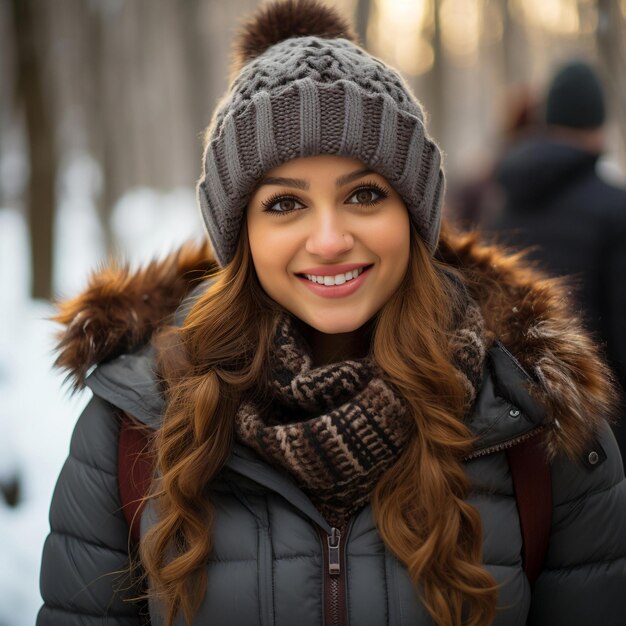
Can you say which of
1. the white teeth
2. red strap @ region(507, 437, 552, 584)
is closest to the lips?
the white teeth

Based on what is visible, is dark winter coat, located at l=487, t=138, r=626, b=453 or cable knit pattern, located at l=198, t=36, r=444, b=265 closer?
cable knit pattern, located at l=198, t=36, r=444, b=265

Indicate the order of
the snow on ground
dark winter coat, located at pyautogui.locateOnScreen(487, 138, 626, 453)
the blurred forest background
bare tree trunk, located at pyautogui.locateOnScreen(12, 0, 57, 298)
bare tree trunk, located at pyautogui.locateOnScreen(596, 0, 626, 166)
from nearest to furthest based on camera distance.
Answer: dark winter coat, located at pyautogui.locateOnScreen(487, 138, 626, 453)
the snow on ground
bare tree trunk, located at pyautogui.locateOnScreen(12, 0, 57, 298)
the blurred forest background
bare tree trunk, located at pyautogui.locateOnScreen(596, 0, 626, 166)

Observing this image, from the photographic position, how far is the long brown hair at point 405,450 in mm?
1819

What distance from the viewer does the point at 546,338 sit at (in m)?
2.01

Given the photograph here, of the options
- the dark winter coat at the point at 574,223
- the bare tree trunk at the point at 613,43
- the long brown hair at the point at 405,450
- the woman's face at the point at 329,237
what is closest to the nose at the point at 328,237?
the woman's face at the point at 329,237

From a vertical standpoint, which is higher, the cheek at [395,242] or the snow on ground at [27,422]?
the cheek at [395,242]

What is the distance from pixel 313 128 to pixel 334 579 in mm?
1056

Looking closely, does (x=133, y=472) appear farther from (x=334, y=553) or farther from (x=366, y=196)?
(x=366, y=196)

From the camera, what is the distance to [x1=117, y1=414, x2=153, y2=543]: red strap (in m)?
1.95

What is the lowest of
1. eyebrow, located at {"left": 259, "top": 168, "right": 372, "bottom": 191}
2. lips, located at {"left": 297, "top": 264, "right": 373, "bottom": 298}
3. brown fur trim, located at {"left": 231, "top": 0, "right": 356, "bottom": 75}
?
lips, located at {"left": 297, "top": 264, "right": 373, "bottom": 298}

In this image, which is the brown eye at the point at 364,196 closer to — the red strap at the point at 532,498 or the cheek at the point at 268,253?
the cheek at the point at 268,253

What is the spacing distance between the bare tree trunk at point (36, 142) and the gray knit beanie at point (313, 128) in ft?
9.74

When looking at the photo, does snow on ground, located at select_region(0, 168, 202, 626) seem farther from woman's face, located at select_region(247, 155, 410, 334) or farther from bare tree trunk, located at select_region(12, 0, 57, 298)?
woman's face, located at select_region(247, 155, 410, 334)

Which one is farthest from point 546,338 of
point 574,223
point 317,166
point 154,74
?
point 154,74
